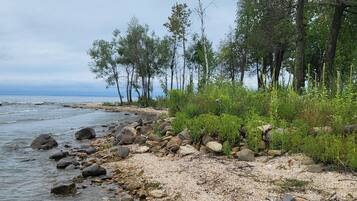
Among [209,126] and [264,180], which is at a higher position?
[209,126]

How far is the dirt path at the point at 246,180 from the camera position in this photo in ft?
26.1

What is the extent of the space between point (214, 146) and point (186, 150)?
38.4 inches

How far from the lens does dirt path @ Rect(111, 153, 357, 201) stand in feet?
26.1

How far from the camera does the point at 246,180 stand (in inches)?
354

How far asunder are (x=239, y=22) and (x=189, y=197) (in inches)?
1675

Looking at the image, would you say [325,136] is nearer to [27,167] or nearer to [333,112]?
[333,112]

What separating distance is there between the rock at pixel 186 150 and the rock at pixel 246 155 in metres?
1.71

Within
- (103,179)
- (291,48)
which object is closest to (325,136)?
(103,179)

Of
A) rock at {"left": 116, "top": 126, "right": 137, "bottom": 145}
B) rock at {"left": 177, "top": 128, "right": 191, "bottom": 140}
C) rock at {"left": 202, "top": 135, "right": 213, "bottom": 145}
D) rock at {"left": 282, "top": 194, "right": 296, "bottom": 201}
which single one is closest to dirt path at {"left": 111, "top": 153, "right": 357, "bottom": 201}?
rock at {"left": 282, "top": 194, "right": 296, "bottom": 201}

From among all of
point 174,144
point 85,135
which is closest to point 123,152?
point 174,144

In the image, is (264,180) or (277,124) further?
(277,124)

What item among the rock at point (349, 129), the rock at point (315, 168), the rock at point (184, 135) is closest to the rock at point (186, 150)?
the rock at point (184, 135)

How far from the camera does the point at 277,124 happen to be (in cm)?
1208

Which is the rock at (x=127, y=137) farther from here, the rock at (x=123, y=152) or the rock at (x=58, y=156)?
the rock at (x=58, y=156)
